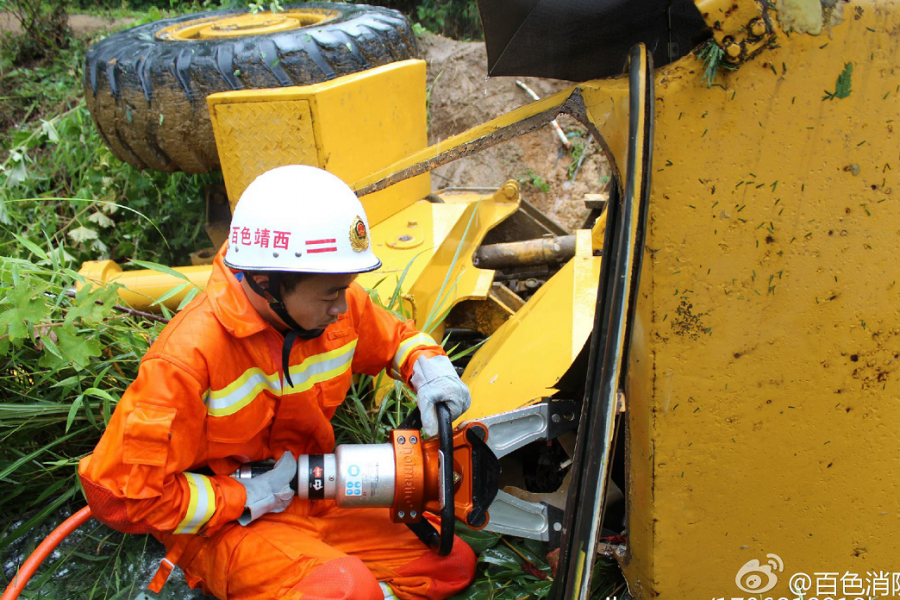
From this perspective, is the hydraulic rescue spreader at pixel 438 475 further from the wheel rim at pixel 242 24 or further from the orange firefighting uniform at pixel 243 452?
the wheel rim at pixel 242 24

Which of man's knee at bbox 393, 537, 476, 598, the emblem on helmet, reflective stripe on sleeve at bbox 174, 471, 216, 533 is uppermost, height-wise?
the emblem on helmet

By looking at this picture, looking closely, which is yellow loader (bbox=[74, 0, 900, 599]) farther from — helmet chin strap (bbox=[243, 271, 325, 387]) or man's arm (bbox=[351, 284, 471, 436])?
man's arm (bbox=[351, 284, 471, 436])

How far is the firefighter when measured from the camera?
5.46 feet

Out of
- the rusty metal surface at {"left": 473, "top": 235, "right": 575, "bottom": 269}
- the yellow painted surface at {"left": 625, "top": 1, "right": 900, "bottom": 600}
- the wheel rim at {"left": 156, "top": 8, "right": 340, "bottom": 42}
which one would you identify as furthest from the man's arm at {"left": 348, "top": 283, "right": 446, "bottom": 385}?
the wheel rim at {"left": 156, "top": 8, "right": 340, "bottom": 42}

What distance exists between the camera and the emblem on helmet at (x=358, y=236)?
177 centimetres

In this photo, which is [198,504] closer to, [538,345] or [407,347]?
[407,347]

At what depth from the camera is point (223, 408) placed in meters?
1.79

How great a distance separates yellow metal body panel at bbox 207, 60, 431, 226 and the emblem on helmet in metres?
1.14

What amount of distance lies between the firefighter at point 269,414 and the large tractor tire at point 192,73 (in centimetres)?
178

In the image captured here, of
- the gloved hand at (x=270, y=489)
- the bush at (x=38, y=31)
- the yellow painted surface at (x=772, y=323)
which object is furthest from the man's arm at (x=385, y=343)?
the bush at (x=38, y=31)

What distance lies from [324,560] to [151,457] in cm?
57

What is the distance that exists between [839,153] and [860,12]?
0.27 meters

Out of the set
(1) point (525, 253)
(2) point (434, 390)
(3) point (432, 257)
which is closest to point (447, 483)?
(2) point (434, 390)

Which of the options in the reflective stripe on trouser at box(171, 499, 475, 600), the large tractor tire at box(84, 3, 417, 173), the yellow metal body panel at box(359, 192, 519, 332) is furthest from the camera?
the large tractor tire at box(84, 3, 417, 173)
